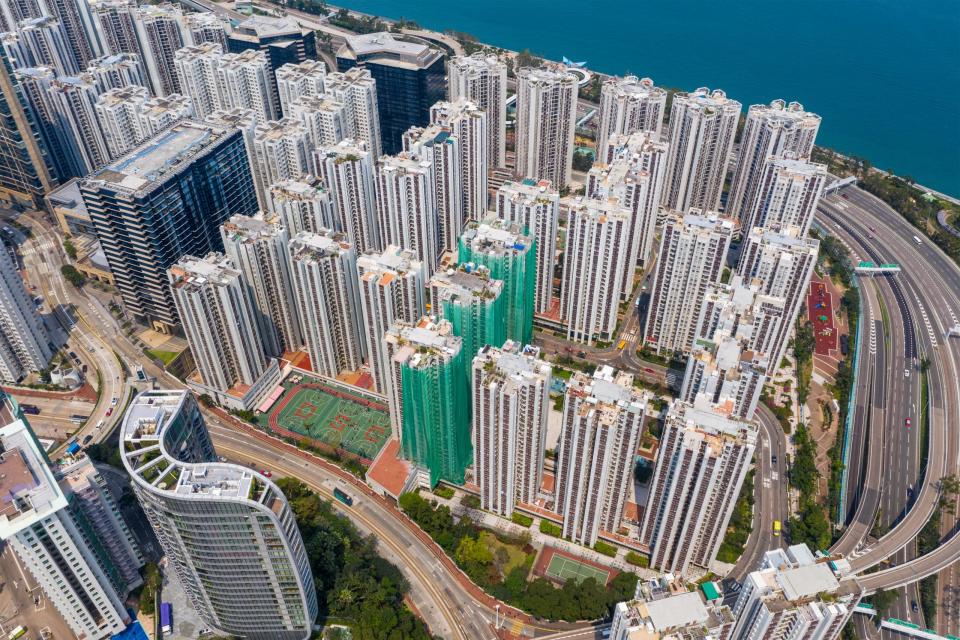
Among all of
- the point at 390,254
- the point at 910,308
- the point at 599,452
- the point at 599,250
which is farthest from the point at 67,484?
the point at 910,308

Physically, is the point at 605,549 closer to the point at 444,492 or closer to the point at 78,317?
the point at 444,492

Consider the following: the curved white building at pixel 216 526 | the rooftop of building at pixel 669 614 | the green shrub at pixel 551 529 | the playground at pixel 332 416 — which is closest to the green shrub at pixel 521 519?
the green shrub at pixel 551 529

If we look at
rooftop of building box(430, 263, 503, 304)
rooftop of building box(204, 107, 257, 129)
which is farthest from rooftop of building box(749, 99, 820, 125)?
rooftop of building box(204, 107, 257, 129)

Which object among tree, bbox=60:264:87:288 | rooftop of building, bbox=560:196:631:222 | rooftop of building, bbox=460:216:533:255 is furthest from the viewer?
tree, bbox=60:264:87:288

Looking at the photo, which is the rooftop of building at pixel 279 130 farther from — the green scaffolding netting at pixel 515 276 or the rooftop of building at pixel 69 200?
the green scaffolding netting at pixel 515 276

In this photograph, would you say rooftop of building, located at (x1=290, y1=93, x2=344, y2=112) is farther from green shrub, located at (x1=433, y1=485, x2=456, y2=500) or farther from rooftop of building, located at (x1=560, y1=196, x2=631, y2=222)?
green shrub, located at (x1=433, y1=485, x2=456, y2=500)
